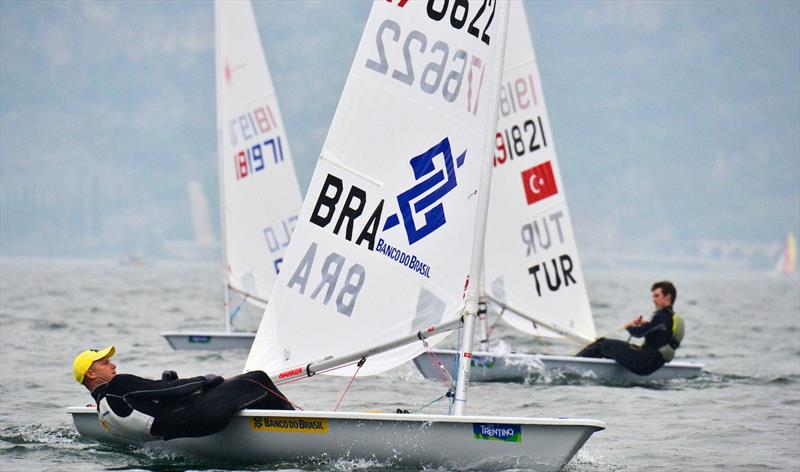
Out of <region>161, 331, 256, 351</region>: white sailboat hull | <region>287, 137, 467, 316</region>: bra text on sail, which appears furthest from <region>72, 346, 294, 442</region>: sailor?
<region>161, 331, 256, 351</region>: white sailboat hull

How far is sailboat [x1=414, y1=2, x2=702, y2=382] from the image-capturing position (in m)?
12.8

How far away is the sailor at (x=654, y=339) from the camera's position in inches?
451

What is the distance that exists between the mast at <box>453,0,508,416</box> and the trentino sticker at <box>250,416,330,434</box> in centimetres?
80

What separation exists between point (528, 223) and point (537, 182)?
1.52 feet

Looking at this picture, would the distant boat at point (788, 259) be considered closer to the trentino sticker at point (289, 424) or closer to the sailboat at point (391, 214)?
the sailboat at point (391, 214)

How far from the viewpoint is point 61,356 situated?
1392cm

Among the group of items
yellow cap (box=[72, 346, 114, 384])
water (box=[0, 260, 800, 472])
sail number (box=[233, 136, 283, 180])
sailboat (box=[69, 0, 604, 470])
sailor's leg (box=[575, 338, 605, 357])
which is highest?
sail number (box=[233, 136, 283, 180])

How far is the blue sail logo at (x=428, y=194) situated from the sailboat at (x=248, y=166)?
26.8 ft

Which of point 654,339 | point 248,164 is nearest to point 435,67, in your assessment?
point 654,339

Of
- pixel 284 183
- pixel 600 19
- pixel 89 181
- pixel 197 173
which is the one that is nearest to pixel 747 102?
pixel 600 19

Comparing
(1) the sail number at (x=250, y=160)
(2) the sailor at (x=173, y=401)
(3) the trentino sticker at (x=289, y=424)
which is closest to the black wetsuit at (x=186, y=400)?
(2) the sailor at (x=173, y=401)

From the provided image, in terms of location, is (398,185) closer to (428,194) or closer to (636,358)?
(428,194)

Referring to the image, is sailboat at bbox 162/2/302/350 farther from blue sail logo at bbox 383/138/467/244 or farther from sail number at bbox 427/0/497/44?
sail number at bbox 427/0/497/44

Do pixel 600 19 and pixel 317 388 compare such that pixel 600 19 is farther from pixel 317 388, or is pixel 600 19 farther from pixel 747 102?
pixel 317 388
